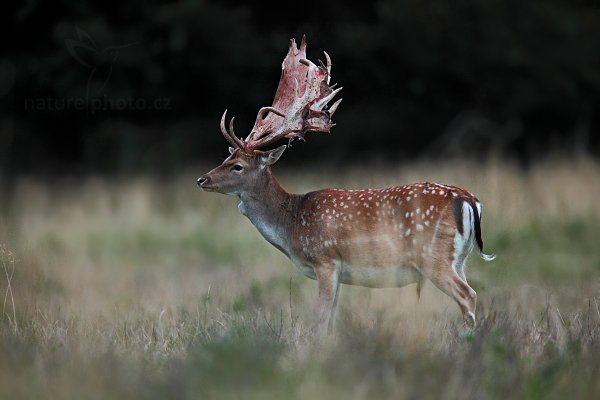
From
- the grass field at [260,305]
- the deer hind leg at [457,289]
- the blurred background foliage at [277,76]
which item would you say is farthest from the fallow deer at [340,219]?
the blurred background foliage at [277,76]

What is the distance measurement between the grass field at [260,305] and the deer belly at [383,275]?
26 centimetres

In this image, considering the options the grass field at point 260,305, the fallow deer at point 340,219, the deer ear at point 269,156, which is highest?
the deer ear at point 269,156

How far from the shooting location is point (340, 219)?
686cm

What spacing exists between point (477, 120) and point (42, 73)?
8.13 metres

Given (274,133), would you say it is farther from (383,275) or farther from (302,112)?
(383,275)

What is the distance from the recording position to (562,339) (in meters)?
5.75

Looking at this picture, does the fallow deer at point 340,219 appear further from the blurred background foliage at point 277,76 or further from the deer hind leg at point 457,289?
the blurred background foliage at point 277,76

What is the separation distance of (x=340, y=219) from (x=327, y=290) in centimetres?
49

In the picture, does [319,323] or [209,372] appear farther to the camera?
[319,323]

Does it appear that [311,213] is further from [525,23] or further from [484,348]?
[525,23]

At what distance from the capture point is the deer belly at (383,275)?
21.9 ft

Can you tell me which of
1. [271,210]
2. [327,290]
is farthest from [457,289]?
[271,210]

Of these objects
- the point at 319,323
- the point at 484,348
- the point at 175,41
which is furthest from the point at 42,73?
the point at 484,348

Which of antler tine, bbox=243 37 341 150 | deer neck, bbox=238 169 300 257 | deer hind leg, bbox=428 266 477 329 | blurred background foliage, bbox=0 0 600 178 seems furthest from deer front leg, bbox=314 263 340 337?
blurred background foliage, bbox=0 0 600 178
